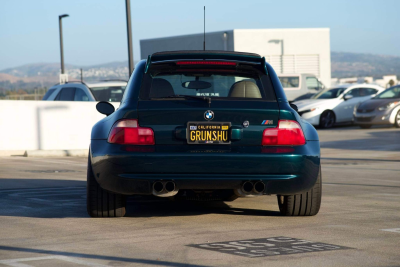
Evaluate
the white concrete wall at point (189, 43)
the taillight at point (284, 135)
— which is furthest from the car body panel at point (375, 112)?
the white concrete wall at point (189, 43)

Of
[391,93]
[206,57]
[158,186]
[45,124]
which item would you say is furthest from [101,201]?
[391,93]

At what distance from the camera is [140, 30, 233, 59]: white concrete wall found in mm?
52438

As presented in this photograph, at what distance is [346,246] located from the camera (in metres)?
5.55

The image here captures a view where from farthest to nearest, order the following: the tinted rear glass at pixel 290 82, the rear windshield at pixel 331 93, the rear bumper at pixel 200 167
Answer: the tinted rear glass at pixel 290 82
the rear windshield at pixel 331 93
the rear bumper at pixel 200 167

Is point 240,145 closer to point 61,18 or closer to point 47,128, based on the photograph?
point 47,128

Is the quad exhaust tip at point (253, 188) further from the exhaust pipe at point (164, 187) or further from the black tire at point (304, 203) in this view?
the black tire at point (304, 203)

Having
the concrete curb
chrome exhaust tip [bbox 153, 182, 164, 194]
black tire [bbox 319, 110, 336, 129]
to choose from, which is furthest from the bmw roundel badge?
black tire [bbox 319, 110, 336, 129]

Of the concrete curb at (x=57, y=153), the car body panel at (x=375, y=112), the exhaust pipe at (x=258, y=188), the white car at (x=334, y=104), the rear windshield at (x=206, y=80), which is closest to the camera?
the exhaust pipe at (x=258, y=188)

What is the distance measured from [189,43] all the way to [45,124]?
37609 millimetres

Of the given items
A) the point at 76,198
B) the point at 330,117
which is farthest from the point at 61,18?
the point at 76,198

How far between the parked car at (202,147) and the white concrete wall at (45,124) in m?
11.0

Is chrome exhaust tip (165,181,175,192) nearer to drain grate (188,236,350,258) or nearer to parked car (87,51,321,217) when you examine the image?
parked car (87,51,321,217)

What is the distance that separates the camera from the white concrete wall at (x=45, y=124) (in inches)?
672

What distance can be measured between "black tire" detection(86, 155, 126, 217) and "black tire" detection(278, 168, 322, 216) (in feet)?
5.13
